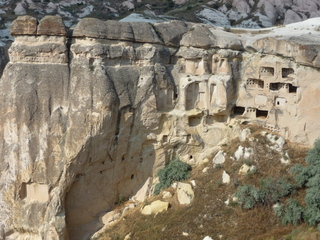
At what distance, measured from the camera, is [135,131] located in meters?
16.2

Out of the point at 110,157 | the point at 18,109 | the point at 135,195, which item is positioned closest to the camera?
the point at 18,109

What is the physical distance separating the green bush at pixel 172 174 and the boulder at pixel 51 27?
7.29m

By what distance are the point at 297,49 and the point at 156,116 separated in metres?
6.49

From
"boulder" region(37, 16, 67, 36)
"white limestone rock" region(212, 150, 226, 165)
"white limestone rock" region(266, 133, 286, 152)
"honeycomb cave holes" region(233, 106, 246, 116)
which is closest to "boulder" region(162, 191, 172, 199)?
"white limestone rock" region(212, 150, 226, 165)

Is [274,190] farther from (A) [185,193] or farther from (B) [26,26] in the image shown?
(B) [26,26]

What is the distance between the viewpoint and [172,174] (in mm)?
16375

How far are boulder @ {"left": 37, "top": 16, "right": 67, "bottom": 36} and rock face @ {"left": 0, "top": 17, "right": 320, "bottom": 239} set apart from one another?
0.13 ft

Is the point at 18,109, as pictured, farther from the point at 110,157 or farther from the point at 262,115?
the point at 262,115

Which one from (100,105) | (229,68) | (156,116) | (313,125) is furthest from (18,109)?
(313,125)

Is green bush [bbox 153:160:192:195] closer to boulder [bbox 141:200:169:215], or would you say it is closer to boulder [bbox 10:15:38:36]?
boulder [bbox 141:200:169:215]

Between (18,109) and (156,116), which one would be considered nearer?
(18,109)

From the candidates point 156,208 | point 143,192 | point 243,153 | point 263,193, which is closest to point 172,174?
point 143,192

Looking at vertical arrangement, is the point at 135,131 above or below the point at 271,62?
below

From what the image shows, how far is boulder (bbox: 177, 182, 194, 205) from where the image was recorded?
14.6 metres
